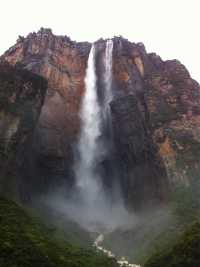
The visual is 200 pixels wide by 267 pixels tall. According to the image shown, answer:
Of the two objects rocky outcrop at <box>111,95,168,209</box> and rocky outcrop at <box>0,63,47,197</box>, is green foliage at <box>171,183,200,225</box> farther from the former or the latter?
rocky outcrop at <box>0,63,47,197</box>

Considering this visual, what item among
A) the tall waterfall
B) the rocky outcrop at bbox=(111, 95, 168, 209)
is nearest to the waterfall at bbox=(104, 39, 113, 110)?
the tall waterfall

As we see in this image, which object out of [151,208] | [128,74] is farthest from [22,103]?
[128,74]

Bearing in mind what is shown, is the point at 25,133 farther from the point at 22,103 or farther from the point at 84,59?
the point at 84,59

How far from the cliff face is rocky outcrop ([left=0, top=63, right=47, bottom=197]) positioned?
20.5ft

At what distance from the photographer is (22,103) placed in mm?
29094

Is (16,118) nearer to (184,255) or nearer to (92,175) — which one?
(92,175)

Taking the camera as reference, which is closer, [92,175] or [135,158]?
[135,158]

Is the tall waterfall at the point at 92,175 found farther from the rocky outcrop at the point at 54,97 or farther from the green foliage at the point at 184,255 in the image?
the green foliage at the point at 184,255

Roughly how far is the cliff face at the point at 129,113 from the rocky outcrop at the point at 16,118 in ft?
20.5

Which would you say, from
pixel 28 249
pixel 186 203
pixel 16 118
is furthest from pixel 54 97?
pixel 28 249

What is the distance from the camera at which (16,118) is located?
2795 centimetres

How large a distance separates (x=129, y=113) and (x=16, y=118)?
1474 centimetres

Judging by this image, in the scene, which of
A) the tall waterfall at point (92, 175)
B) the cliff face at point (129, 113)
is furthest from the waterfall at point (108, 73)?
the cliff face at point (129, 113)

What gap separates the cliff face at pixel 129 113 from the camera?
35.4 metres
